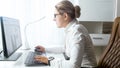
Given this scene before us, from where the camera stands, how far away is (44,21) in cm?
263

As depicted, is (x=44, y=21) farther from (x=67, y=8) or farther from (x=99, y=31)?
(x=67, y=8)

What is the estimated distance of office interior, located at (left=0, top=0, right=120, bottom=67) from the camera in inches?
96.2

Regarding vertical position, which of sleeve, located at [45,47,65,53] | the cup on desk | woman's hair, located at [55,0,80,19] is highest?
woman's hair, located at [55,0,80,19]

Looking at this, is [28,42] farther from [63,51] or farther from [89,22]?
[89,22]

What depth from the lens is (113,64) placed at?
1.65m

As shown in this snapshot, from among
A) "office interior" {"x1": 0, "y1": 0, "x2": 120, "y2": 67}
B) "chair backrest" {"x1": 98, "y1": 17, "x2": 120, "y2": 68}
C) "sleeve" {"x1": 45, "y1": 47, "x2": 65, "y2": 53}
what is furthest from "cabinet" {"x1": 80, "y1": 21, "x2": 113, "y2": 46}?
"chair backrest" {"x1": 98, "y1": 17, "x2": 120, "y2": 68}

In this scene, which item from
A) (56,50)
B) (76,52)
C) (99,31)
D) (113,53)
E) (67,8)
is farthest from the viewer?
(99,31)

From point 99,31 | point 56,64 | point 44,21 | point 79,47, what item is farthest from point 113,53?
point 44,21

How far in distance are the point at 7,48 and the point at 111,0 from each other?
1371 mm

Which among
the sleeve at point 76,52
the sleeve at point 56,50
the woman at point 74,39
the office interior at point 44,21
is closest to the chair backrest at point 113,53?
the woman at point 74,39

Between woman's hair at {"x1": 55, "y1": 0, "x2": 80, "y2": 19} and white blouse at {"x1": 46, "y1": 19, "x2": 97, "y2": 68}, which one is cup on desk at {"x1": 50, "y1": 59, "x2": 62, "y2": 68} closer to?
white blouse at {"x1": 46, "y1": 19, "x2": 97, "y2": 68}

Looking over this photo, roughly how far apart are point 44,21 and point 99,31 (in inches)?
28.6

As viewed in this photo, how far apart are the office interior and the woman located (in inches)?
24.5

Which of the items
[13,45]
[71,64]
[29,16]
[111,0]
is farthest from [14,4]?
[71,64]
